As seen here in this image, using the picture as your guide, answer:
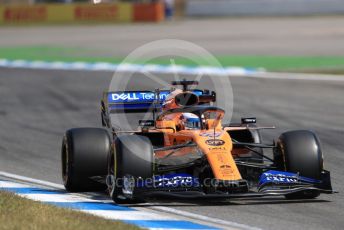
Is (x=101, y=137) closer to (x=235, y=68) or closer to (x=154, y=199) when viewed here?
(x=154, y=199)

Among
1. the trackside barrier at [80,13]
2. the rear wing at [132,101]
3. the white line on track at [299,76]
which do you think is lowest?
the trackside barrier at [80,13]

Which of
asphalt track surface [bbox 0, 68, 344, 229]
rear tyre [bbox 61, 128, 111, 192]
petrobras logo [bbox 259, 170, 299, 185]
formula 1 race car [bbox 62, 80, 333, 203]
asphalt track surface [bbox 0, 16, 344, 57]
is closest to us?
asphalt track surface [bbox 0, 68, 344, 229]

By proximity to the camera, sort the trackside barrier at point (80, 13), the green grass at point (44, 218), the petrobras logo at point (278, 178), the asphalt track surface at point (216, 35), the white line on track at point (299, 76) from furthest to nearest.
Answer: the trackside barrier at point (80, 13)
the asphalt track surface at point (216, 35)
the white line on track at point (299, 76)
the petrobras logo at point (278, 178)
the green grass at point (44, 218)

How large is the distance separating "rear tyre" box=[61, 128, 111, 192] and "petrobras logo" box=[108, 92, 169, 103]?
1.15m

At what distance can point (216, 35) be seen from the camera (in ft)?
134

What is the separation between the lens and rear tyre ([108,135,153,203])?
32.5ft

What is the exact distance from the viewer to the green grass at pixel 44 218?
324 inches

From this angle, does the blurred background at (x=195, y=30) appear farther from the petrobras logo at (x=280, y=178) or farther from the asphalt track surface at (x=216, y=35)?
the petrobras logo at (x=280, y=178)

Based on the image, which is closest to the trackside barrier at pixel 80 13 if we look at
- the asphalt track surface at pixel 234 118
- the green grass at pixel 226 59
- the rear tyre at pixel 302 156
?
the green grass at pixel 226 59

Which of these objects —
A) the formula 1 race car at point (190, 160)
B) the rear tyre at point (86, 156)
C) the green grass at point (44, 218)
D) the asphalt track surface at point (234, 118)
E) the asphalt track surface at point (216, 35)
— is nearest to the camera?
the green grass at point (44, 218)

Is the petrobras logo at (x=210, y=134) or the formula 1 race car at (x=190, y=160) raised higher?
the petrobras logo at (x=210, y=134)

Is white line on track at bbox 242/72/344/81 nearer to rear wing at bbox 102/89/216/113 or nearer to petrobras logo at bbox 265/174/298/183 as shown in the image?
rear wing at bbox 102/89/216/113

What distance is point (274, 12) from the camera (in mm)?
52562

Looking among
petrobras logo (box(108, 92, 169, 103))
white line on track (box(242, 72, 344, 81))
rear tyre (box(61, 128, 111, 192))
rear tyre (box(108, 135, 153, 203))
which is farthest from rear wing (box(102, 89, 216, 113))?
white line on track (box(242, 72, 344, 81))
